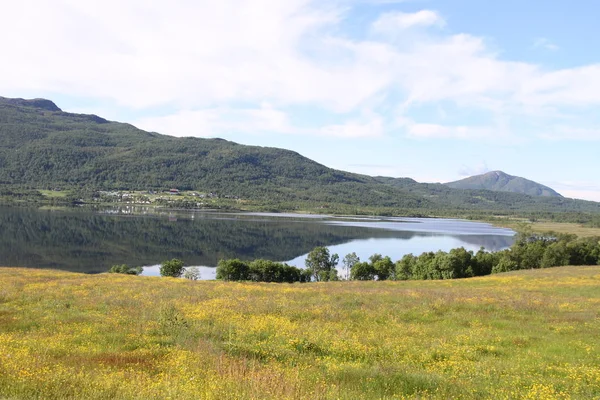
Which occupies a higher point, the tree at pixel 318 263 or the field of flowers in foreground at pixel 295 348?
the field of flowers in foreground at pixel 295 348

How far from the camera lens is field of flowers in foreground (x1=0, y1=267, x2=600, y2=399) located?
31.1 feet

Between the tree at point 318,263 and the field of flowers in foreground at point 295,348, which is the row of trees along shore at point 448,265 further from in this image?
the field of flowers in foreground at point 295,348

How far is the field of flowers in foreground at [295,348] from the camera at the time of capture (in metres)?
9.47

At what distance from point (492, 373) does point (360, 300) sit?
15.1m

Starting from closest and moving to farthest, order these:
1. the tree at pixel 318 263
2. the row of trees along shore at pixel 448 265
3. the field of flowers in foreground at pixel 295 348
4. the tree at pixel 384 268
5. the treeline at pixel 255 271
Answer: the field of flowers in foreground at pixel 295 348 < the treeline at pixel 255 271 < the row of trees along shore at pixel 448 265 < the tree at pixel 384 268 < the tree at pixel 318 263

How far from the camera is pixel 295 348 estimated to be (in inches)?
566

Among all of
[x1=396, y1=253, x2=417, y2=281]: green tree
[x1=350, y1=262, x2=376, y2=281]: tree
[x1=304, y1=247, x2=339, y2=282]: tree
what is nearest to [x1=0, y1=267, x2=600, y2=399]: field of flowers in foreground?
[x1=350, y1=262, x2=376, y2=281]: tree

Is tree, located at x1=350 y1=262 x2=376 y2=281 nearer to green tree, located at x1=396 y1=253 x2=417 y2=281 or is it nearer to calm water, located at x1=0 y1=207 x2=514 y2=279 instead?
green tree, located at x1=396 y1=253 x2=417 y2=281

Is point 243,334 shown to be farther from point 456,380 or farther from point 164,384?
point 456,380

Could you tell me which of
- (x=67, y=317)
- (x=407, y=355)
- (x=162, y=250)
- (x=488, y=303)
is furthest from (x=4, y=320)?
(x=162, y=250)

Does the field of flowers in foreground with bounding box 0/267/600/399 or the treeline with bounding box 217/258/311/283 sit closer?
the field of flowers in foreground with bounding box 0/267/600/399

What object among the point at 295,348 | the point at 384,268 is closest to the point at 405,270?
the point at 384,268

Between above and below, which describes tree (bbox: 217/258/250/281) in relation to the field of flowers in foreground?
below

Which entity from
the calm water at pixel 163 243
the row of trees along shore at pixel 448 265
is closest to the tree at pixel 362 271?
the row of trees along shore at pixel 448 265
